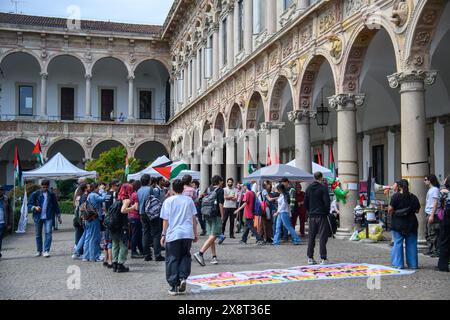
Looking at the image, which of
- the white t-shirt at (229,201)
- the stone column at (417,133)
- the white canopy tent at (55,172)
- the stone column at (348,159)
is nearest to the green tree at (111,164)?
the white canopy tent at (55,172)

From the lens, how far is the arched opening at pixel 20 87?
135 ft

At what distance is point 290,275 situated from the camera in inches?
354

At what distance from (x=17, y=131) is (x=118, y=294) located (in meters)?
32.8

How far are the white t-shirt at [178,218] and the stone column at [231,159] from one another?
57.7ft

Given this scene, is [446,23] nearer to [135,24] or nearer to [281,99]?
[281,99]

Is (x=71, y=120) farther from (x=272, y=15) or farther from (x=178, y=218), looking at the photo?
(x=178, y=218)

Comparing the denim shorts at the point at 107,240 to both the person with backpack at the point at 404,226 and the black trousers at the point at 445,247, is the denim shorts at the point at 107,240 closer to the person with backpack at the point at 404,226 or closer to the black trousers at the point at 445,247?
the person with backpack at the point at 404,226

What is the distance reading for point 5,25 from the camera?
123 ft

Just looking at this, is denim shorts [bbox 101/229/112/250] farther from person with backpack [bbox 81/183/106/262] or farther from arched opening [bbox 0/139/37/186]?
arched opening [bbox 0/139/37/186]

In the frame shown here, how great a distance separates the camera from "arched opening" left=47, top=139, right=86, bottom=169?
4178cm

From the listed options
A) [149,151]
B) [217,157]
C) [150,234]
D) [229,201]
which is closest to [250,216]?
[229,201]

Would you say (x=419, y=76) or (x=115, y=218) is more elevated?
(x=419, y=76)

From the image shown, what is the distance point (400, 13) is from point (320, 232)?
4.86 m
